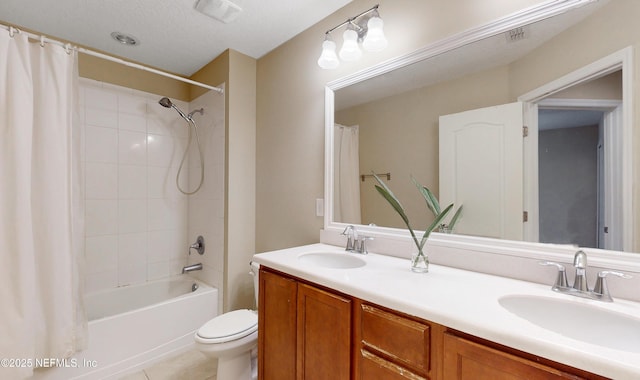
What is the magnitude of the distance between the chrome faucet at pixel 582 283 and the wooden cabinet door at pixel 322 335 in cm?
71

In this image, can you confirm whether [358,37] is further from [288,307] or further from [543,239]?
[288,307]

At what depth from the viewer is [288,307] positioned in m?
1.19

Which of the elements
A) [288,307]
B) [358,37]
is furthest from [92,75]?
[288,307]

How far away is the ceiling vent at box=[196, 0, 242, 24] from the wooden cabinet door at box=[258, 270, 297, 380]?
1.58 metres

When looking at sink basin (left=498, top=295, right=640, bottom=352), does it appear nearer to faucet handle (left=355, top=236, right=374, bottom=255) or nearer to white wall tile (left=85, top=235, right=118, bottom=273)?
faucet handle (left=355, top=236, right=374, bottom=255)

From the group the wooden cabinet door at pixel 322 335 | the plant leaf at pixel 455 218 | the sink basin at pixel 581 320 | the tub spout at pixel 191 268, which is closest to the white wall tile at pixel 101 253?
the tub spout at pixel 191 268

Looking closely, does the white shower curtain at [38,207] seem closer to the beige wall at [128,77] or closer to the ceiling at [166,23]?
the ceiling at [166,23]

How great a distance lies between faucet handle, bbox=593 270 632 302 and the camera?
31.6 inches

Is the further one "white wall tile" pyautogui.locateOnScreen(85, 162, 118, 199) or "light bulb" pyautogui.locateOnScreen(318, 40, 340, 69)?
"white wall tile" pyautogui.locateOnScreen(85, 162, 118, 199)

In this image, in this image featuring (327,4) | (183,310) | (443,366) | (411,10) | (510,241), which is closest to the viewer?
(443,366)

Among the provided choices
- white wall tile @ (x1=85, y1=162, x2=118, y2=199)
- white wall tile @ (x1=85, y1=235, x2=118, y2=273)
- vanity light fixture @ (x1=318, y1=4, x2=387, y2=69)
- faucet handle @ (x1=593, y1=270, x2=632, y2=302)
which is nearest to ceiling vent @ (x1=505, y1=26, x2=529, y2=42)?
vanity light fixture @ (x1=318, y1=4, x2=387, y2=69)

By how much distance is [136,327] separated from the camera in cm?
184

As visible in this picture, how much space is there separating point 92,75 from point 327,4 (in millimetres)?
2009

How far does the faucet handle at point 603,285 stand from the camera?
802 mm
